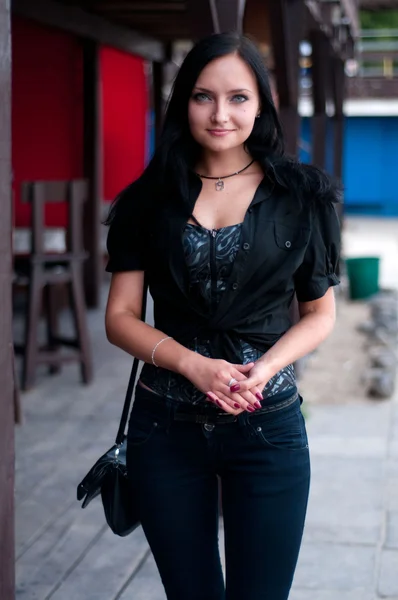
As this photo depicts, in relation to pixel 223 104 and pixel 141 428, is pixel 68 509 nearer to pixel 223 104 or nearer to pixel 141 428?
pixel 141 428

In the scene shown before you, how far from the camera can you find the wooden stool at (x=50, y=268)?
551cm

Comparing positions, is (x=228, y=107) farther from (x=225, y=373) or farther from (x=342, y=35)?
(x=342, y=35)

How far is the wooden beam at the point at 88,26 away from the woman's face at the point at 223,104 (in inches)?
203

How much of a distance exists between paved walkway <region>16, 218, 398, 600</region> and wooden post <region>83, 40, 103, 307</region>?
269cm

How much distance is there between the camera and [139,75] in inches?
439

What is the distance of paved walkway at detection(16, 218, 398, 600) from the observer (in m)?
3.25

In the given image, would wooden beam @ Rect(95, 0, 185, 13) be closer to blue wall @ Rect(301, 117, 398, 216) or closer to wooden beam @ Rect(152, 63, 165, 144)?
wooden beam @ Rect(152, 63, 165, 144)

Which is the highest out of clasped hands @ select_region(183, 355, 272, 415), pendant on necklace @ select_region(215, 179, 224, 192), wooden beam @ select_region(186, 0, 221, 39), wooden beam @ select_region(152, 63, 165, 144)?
wooden beam @ select_region(152, 63, 165, 144)

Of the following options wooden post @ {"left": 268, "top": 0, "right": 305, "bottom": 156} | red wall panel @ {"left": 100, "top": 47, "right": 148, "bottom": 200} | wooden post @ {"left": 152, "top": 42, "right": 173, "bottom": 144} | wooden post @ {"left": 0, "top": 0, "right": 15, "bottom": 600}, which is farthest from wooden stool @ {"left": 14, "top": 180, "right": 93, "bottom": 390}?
wooden post @ {"left": 152, "top": 42, "right": 173, "bottom": 144}

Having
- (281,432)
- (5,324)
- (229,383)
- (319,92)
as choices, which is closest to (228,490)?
(281,432)

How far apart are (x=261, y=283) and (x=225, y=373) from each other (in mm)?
210

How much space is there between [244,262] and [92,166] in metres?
6.88

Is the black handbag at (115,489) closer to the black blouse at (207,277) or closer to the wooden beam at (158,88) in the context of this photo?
the black blouse at (207,277)

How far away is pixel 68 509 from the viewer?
395cm
